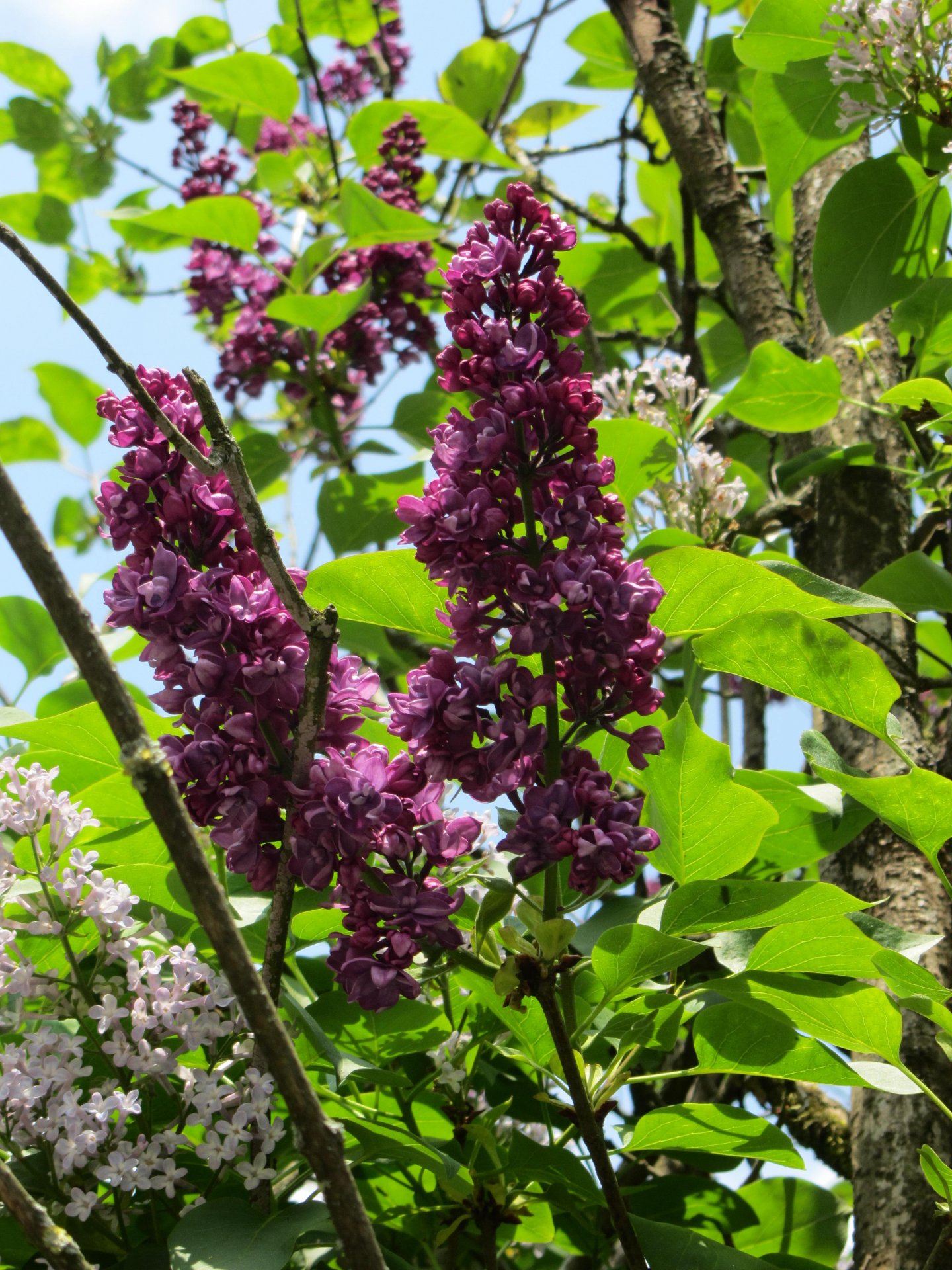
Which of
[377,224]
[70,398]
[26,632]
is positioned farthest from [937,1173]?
[70,398]

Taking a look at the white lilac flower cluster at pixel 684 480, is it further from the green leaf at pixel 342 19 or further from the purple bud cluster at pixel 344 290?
the green leaf at pixel 342 19

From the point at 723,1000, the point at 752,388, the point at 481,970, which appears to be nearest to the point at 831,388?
the point at 752,388

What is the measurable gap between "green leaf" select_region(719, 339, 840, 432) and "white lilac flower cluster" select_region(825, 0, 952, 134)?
32cm

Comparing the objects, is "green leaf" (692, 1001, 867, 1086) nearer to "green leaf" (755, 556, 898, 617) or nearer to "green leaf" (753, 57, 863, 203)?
"green leaf" (755, 556, 898, 617)

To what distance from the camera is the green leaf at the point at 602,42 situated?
8.03ft

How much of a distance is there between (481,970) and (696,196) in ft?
5.25

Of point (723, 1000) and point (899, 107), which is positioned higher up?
point (899, 107)

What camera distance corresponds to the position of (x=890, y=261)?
1.54 meters

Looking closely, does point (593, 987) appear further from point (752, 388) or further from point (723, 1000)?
point (752, 388)

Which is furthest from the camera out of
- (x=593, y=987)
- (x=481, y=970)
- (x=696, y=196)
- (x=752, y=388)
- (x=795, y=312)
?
(x=696, y=196)

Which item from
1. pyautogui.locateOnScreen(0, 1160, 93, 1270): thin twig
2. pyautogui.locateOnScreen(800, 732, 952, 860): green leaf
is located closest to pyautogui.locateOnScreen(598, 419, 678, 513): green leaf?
pyautogui.locateOnScreen(800, 732, 952, 860): green leaf

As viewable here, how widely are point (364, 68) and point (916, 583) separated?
Result: 2.64 meters

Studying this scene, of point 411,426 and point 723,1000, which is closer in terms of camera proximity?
point 723,1000

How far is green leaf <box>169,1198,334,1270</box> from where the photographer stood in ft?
2.40
